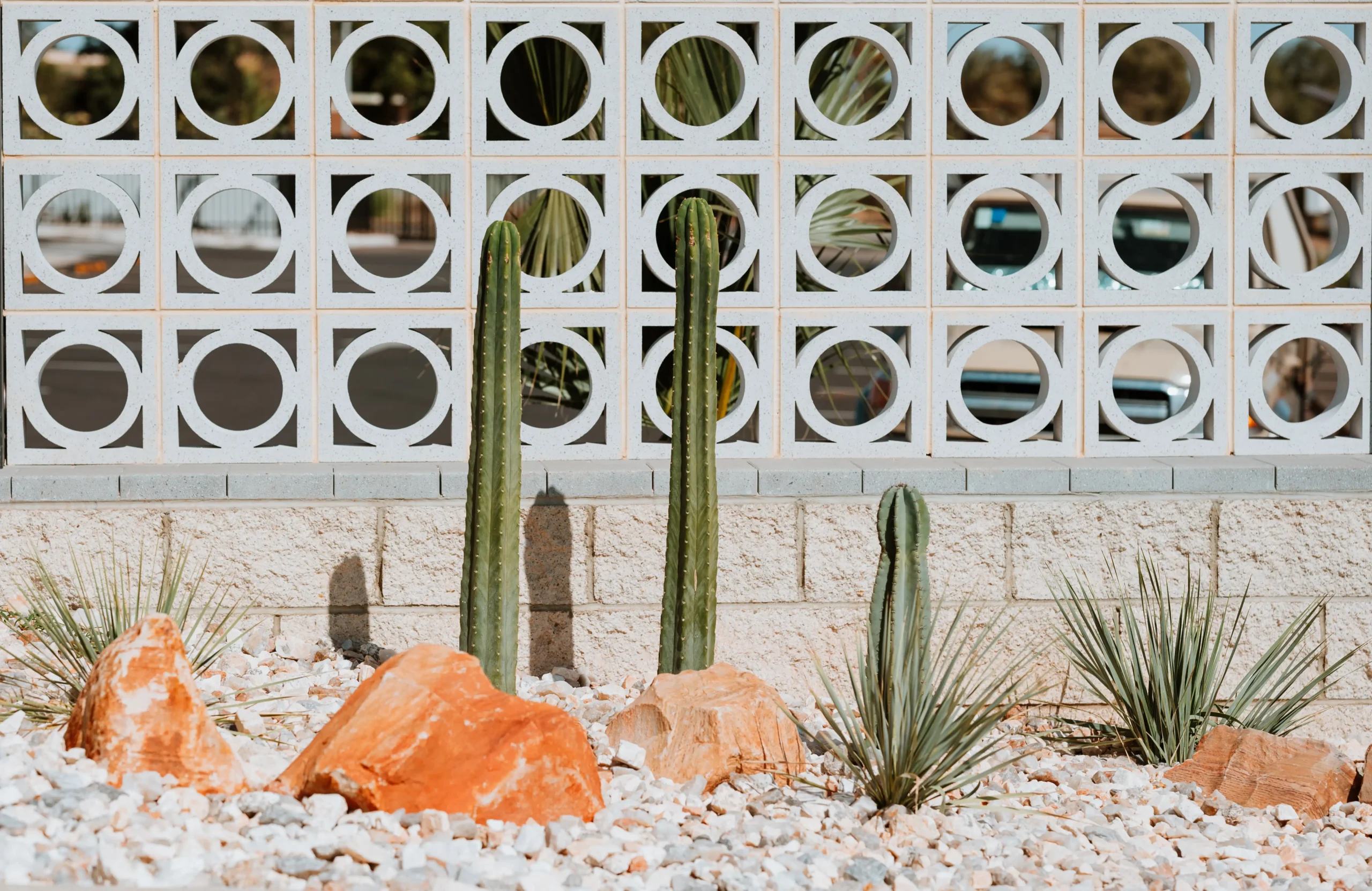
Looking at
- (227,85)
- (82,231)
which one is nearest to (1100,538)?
(227,85)

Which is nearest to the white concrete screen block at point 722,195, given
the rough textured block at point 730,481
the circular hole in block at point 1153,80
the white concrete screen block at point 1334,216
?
the rough textured block at point 730,481

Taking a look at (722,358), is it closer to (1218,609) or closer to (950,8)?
(950,8)

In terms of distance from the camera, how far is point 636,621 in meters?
4.73

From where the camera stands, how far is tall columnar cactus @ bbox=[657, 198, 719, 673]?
13.5 feet

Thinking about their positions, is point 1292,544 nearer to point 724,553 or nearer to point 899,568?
point 899,568

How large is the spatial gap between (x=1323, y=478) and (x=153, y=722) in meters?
3.56

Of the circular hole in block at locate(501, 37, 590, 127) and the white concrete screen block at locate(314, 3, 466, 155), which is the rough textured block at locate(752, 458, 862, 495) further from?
the circular hole in block at locate(501, 37, 590, 127)

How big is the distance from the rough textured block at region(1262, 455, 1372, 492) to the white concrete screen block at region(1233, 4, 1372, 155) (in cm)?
103

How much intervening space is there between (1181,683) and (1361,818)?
58 centimetres

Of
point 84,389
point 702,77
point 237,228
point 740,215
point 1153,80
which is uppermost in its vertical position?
point 1153,80

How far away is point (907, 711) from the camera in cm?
368

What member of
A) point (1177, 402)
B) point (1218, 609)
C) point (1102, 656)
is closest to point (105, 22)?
point (1102, 656)

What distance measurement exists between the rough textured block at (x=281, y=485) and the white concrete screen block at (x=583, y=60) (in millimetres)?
1131

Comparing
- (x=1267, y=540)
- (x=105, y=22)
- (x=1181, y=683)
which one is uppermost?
(x=105, y=22)
